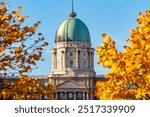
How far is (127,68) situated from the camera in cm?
2075

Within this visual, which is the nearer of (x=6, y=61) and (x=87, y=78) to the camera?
(x=6, y=61)

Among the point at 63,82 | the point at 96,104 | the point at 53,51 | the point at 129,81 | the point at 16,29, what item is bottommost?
the point at 96,104

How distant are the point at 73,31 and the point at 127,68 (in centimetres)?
12512

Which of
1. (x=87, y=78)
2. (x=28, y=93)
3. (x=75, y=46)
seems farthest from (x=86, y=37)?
(x=28, y=93)

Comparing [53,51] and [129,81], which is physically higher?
[53,51]

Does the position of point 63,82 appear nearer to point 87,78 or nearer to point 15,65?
point 87,78

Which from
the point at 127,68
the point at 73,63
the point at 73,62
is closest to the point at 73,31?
the point at 73,62

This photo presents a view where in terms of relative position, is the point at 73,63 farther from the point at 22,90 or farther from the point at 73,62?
the point at 22,90

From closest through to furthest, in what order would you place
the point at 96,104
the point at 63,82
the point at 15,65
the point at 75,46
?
the point at 96,104 → the point at 15,65 → the point at 63,82 → the point at 75,46

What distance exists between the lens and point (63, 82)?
438ft

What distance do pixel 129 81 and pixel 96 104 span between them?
20.5 ft

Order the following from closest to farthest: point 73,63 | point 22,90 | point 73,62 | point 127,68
→ 1. point 127,68
2. point 22,90
3. point 73,63
4. point 73,62

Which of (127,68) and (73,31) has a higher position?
(73,31)

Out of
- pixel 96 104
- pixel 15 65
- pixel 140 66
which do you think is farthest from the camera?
pixel 15 65
